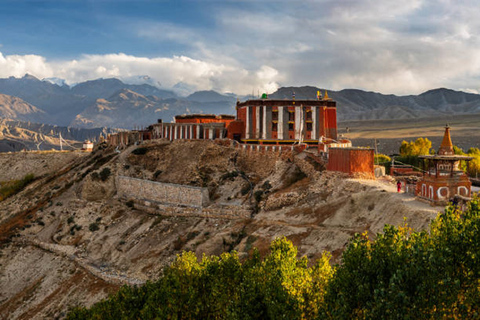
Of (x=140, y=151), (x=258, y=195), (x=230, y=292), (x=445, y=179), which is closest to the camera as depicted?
(x=230, y=292)

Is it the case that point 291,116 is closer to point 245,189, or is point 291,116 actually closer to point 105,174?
point 245,189

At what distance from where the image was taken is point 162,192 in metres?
51.8

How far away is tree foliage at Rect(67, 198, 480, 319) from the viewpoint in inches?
537

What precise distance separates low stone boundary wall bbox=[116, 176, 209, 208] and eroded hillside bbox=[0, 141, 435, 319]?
4.50 ft

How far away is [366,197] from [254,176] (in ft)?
64.6

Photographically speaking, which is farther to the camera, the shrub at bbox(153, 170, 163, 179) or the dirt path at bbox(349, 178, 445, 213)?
the shrub at bbox(153, 170, 163, 179)

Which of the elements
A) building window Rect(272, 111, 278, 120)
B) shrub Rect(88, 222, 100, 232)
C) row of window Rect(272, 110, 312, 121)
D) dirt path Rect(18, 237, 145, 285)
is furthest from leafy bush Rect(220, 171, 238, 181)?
dirt path Rect(18, 237, 145, 285)

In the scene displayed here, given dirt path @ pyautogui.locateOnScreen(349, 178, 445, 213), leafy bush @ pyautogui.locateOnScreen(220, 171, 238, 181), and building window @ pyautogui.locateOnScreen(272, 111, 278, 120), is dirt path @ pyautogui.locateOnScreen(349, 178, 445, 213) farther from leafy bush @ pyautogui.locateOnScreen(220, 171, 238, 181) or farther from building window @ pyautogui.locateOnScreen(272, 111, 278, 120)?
building window @ pyautogui.locateOnScreen(272, 111, 278, 120)

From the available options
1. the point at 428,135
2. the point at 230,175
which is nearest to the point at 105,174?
the point at 230,175

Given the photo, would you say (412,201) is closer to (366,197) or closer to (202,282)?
(366,197)

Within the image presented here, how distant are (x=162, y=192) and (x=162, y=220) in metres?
5.90

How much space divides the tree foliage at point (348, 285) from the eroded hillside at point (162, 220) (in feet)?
37.6

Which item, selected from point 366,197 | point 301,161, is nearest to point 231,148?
point 301,161

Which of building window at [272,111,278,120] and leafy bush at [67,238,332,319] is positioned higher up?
building window at [272,111,278,120]
